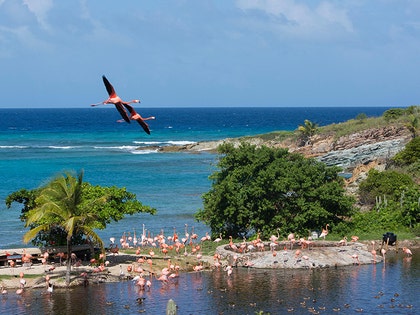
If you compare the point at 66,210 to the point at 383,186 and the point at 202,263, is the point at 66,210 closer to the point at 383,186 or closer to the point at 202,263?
the point at 202,263

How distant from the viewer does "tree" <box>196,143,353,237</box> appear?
1834 inches

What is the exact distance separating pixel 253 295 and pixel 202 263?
7.00 metres

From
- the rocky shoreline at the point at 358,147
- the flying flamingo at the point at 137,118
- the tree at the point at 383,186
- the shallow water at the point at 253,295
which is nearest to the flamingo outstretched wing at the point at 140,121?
the flying flamingo at the point at 137,118

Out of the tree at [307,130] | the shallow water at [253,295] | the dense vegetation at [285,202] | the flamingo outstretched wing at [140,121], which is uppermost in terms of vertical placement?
the flamingo outstretched wing at [140,121]

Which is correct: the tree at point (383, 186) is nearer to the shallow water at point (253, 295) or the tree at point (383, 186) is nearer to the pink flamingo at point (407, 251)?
the pink flamingo at point (407, 251)

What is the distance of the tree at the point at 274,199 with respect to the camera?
153ft

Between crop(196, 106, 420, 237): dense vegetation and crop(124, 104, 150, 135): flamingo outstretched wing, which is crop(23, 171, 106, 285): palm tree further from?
crop(124, 104, 150, 135): flamingo outstretched wing

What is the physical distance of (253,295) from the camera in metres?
34.2

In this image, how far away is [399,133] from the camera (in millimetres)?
94438

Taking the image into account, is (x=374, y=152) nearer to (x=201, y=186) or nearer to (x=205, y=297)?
(x=201, y=186)

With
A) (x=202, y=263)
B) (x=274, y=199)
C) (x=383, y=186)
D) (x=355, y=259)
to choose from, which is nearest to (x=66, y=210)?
(x=202, y=263)

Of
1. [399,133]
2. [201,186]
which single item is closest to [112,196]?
[201,186]

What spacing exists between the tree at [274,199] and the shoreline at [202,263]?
11.4ft

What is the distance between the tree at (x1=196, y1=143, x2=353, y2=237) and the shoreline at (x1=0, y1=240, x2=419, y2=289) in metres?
3.47
